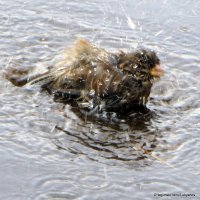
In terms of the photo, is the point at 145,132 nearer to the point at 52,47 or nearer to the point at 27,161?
the point at 27,161

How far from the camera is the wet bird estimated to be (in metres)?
7.04

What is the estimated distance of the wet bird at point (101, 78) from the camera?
23.1ft

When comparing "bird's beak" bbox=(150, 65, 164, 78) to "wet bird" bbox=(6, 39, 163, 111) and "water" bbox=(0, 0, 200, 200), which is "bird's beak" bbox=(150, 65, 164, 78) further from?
"water" bbox=(0, 0, 200, 200)

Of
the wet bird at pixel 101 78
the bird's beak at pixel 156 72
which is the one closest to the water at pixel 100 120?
the wet bird at pixel 101 78

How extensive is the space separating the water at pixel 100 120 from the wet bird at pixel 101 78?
194 millimetres

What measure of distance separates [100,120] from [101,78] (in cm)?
53

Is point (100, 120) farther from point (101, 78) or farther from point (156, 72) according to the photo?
point (156, 72)

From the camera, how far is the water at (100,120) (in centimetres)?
529

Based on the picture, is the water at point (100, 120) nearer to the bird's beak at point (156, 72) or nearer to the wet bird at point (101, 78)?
the wet bird at point (101, 78)

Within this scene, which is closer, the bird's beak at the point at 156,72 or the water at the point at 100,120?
the water at the point at 100,120

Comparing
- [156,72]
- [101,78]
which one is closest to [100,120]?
[101,78]

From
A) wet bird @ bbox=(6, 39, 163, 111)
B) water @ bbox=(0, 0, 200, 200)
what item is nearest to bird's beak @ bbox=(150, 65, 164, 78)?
wet bird @ bbox=(6, 39, 163, 111)

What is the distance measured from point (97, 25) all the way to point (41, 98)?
2311 mm

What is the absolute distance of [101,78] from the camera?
23.1 feet
